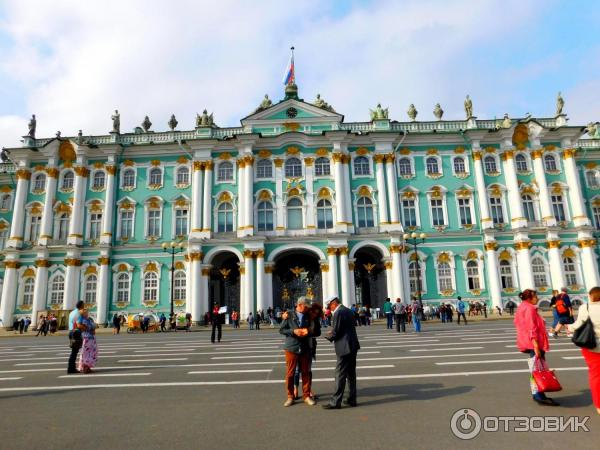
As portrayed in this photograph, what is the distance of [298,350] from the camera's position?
7215 millimetres

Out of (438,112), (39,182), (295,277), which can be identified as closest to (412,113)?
(438,112)

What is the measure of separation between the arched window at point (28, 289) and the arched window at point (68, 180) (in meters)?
8.44

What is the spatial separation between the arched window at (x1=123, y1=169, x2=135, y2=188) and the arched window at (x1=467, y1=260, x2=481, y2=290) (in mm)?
30142

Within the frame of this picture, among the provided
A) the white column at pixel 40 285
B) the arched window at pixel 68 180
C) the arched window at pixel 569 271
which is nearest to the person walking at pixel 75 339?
the white column at pixel 40 285

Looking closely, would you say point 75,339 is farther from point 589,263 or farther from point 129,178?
point 589,263

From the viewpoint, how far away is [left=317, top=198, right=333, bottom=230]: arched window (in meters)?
35.1

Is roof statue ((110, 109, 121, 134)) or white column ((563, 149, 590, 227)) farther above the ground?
roof statue ((110, 109, 121, 134))

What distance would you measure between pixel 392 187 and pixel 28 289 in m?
32.4

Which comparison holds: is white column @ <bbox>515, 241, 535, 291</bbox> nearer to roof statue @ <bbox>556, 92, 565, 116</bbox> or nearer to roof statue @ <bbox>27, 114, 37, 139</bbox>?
roof statue @ <bbox>556, 92, 565, 116</bbox>

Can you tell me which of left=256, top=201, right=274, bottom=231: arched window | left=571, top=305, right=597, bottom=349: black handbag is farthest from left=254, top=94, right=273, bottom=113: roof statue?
left=571, top=305, right=597, bottom=349: black handbag

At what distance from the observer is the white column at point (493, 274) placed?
33438 millimetres

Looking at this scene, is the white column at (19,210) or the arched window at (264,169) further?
the arched window at (264,169)

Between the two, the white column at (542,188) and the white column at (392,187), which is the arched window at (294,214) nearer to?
the white column at (392,187)

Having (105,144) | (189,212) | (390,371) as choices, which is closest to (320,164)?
(189,212)
